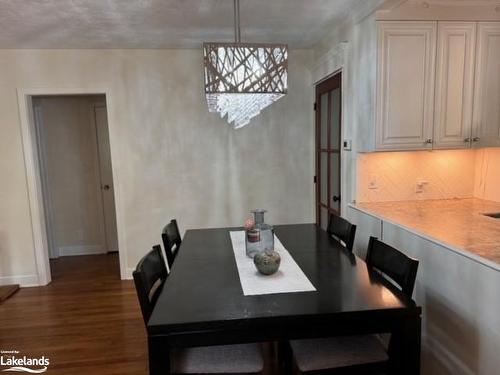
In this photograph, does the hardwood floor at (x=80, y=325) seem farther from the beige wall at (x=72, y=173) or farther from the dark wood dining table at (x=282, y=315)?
the dark wood dining table at (x=282, y=315)

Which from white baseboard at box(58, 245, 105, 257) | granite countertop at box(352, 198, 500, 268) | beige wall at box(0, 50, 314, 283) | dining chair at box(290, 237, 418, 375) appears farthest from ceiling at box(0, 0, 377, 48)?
white baseboard at box(58, 245, 105, 257)

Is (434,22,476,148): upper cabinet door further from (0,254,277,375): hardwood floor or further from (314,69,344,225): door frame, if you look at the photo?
(0,254,277,375): hardwood floor

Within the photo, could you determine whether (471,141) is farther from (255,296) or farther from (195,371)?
(195,371)

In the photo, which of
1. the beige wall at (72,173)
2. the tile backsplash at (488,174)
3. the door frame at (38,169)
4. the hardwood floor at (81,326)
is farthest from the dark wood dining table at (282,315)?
the beige wall at (72,173)

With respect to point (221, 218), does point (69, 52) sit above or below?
above

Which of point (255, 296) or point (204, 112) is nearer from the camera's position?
point (255, 296)

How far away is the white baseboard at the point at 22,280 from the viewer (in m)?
3.72

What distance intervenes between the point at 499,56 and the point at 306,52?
1.81 m

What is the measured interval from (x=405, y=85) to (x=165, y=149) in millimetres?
2440

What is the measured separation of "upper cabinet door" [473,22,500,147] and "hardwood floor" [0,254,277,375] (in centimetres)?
231

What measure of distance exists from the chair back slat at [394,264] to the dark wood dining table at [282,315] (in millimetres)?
67

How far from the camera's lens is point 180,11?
256 centimetres

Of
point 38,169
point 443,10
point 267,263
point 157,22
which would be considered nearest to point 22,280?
point 38,169

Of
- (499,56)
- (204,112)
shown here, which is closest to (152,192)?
(204,112)
